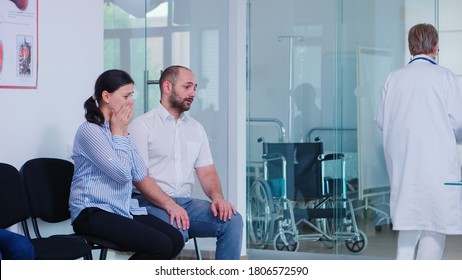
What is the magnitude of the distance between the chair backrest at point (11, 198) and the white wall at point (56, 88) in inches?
7.5

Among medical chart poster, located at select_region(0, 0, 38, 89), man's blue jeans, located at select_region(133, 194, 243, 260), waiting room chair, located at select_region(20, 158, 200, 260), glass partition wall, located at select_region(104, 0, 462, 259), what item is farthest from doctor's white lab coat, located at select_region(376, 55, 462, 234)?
medical chart poster, located at select_region(0, 0, 38, 89)

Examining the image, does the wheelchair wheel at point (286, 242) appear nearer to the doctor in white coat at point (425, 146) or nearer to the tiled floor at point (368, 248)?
the tiled floor at point (368, 248)

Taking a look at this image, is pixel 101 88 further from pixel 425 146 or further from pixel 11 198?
pixel 425 146

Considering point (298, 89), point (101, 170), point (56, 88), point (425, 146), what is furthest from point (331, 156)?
point (101, 170)

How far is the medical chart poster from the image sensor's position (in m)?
4.52

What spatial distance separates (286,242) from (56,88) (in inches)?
89.3

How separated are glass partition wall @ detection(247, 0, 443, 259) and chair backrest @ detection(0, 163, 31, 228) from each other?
2446 millimetres

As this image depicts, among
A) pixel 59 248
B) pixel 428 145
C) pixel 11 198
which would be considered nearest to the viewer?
pixel 59 248

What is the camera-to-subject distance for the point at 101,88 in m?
A: 4.58

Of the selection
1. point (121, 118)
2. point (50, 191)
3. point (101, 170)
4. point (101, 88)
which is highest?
point (101, 88)

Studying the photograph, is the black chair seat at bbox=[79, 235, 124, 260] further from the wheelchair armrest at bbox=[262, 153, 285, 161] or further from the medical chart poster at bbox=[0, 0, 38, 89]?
the wheelchair armrest at bbox=[262, 153, 285, 161]

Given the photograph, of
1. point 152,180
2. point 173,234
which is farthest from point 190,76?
point 173,234

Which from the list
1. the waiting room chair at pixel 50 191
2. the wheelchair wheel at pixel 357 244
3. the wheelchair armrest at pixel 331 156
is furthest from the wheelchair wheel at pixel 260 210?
the waiting room chair at pixel 50 191
